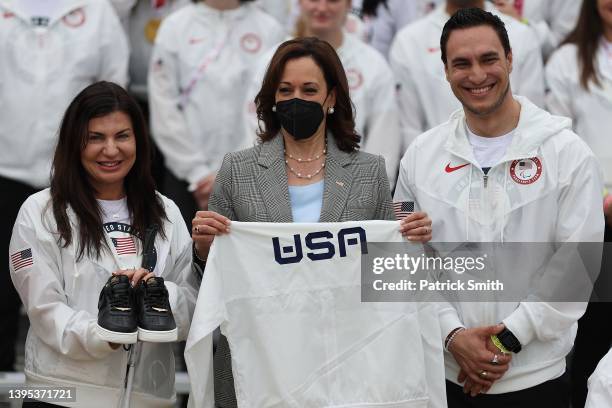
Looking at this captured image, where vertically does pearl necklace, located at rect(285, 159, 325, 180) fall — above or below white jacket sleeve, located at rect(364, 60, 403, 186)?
above

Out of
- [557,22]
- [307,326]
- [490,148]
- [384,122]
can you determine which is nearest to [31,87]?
[384,122]

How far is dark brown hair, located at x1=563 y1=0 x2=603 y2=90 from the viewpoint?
282 inches

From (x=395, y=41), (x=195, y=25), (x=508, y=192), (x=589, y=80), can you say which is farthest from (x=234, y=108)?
(x=508, y=192)

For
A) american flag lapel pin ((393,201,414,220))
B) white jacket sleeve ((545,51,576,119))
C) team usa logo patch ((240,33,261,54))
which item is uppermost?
team usa logo patch ((240,33,261,54))

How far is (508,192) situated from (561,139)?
345mm

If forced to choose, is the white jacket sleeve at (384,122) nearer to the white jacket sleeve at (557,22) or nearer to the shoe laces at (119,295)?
→ the white jacket sleeve at (557,22)

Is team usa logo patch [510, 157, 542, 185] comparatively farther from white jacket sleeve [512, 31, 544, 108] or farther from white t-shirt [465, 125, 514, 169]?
white jacket sleeve [512, 31, 544, 108]

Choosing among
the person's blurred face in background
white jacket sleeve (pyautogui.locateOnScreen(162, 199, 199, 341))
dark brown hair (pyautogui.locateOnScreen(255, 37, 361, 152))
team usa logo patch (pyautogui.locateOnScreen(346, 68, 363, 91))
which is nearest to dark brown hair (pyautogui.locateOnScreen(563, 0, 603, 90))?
team usa logo patch (pyautogui.locateOnScreen(346, 68, 363, 91))

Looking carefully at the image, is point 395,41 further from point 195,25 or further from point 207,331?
point 207,331

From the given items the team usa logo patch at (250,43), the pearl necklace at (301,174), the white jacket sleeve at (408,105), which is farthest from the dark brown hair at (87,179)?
the white jacket sleeve at (408,105)

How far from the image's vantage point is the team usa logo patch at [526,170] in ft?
17.6

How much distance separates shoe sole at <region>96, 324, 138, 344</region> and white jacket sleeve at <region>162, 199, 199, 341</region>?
0.46m

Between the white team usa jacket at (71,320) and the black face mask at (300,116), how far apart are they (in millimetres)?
851

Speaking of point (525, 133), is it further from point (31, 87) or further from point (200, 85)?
point (31, 87)
